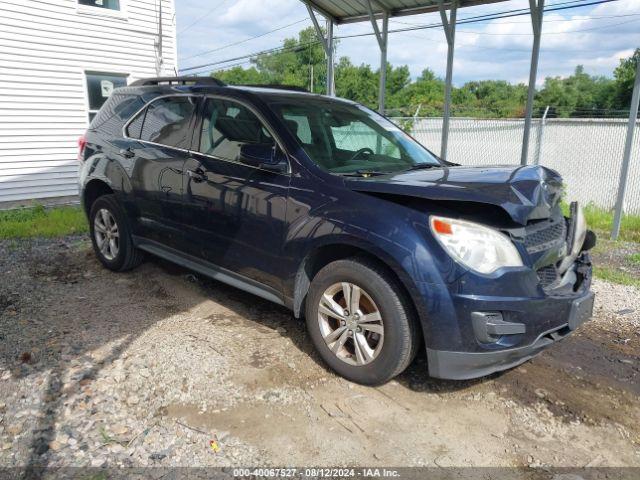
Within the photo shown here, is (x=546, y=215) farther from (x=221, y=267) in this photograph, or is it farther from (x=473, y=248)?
(x=221, y=267)

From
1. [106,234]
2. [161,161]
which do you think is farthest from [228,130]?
[106,234]

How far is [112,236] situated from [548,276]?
4.14 meters

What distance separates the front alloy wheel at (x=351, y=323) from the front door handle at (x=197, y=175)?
1.45m

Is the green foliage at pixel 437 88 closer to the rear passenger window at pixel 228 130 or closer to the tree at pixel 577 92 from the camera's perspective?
the tree at pixel 577 92

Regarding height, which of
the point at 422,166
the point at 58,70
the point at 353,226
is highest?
the point at 58,70

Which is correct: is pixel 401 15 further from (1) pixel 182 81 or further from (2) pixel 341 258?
(2) pixel 341 258

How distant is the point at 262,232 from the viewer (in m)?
3.49

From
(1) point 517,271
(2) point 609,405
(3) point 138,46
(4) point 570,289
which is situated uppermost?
(3) point 138,46

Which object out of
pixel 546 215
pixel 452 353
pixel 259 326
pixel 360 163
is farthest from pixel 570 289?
pixel 259 326

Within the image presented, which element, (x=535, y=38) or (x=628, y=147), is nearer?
(x=628, y=147)

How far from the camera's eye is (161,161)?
4277 mm

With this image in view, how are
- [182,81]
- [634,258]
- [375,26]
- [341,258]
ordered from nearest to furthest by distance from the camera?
[341,258] < [182,81] < [634,258] < [375,26]

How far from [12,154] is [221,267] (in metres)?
7.84

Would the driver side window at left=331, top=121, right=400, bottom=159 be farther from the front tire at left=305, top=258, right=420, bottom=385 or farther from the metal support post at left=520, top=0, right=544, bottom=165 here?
the metal support post at left=520, top=0, right=544, bottom=165
